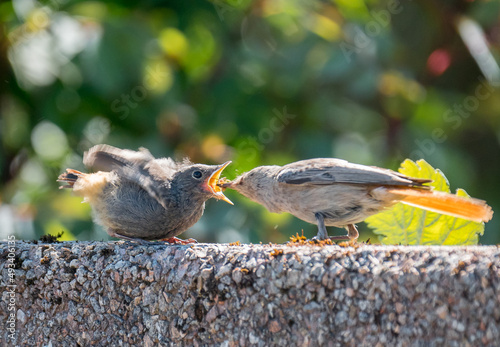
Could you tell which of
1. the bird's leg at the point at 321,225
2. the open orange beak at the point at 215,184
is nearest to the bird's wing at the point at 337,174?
the bird's leg at the point at 321,225

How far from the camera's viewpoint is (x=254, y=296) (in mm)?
1528

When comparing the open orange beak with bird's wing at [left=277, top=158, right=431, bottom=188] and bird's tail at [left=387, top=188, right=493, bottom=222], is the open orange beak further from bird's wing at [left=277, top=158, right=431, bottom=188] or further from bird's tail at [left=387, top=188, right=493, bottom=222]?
bird's tail at [left=387, top=188, right=493, bottom=222]

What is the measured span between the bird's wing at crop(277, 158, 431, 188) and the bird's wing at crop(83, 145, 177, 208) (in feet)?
1.93

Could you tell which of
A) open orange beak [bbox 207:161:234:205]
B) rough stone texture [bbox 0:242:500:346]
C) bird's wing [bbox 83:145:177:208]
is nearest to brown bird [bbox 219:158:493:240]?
open orange beak [bbox 207:161:234:205]

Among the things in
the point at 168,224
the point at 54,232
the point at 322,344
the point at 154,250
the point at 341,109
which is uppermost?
the point at 341,109

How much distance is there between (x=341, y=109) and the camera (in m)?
4.48

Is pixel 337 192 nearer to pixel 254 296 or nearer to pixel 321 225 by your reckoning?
pixel 321 225

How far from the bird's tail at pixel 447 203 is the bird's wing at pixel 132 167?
1001 mm

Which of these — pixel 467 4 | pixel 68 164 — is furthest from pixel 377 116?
pixel 68 164

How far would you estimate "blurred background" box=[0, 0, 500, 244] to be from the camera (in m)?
4.00

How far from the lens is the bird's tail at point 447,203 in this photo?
1983 mm

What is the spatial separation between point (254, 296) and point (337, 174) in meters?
1.21

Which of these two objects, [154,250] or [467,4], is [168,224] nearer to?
[154,250]

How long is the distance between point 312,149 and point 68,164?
1.76 m
